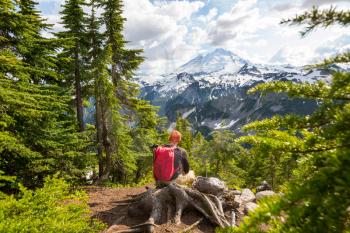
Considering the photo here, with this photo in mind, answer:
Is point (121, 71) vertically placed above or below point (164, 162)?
above

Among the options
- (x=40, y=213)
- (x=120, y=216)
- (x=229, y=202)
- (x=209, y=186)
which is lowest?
(x=120, y=216)

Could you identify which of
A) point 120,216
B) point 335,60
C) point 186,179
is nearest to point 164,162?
point 186,179

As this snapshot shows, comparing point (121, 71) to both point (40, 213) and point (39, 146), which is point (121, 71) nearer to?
point (39, 146)

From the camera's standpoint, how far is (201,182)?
12.8 m

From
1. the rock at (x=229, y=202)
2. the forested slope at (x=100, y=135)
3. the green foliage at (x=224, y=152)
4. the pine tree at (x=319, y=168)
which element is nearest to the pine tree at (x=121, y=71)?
the forested slope at (x=100, y=135)

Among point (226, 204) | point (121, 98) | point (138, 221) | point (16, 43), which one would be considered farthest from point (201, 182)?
point (121, 98)

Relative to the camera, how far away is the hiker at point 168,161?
469 inches

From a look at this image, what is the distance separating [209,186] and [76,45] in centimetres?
1756

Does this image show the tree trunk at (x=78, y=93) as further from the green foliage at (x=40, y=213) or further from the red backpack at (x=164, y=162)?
the green foliage at (x=40, y=213)

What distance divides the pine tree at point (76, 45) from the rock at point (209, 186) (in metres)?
14.7

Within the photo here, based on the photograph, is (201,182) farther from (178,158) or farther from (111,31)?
(111,31)

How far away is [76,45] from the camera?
2525cm

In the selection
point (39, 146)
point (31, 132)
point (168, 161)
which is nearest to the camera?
point (168, 161)

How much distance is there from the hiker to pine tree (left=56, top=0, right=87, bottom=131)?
14451 millimetres
